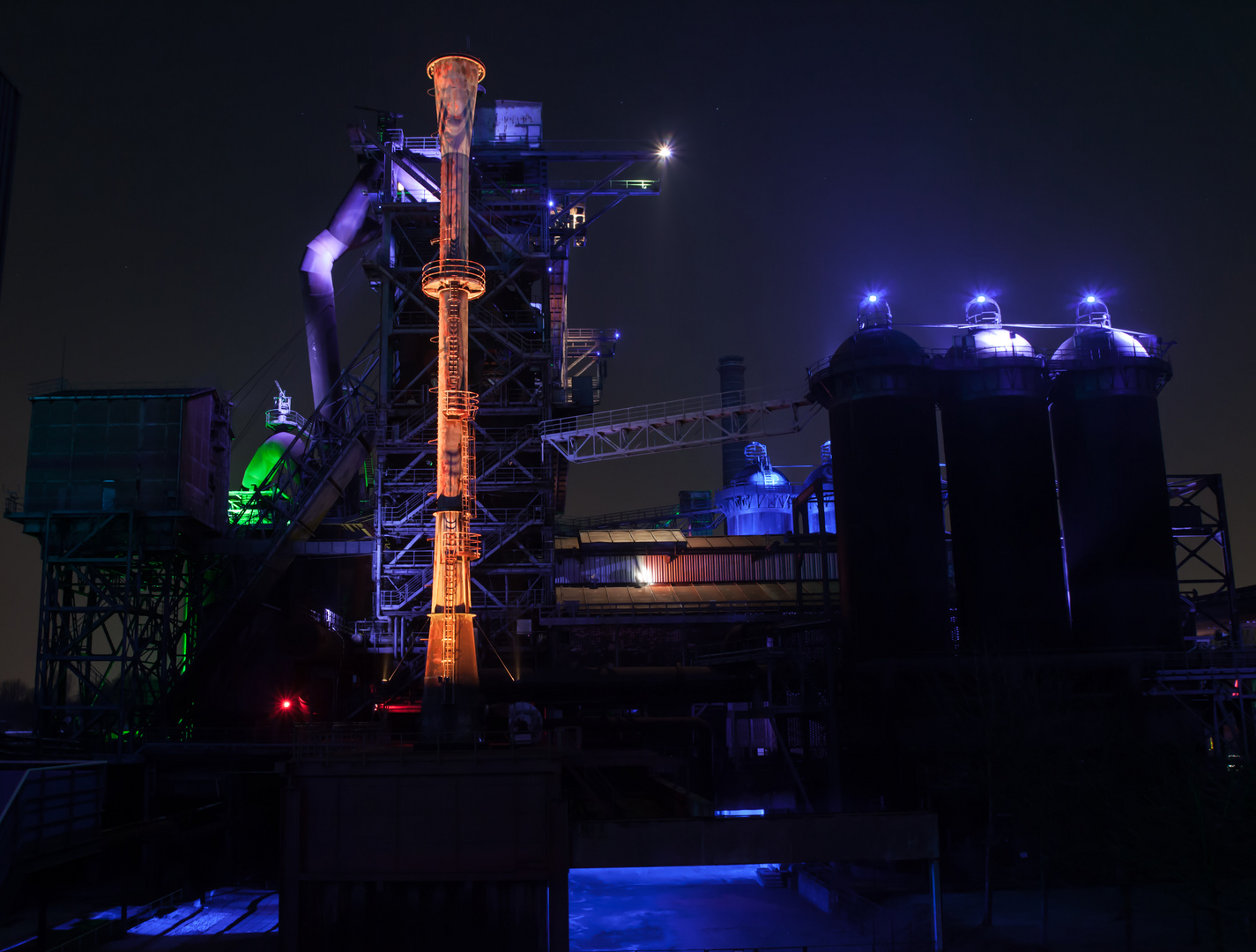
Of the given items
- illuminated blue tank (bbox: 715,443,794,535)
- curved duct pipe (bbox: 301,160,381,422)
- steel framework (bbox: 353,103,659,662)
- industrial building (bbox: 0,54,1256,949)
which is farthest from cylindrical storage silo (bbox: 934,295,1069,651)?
curved duct pipe (bbox: 301,160,381,422)

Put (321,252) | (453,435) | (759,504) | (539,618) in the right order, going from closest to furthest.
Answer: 1. (453,435)
2. (539,618)
3. (321,252)
4. (759,504)

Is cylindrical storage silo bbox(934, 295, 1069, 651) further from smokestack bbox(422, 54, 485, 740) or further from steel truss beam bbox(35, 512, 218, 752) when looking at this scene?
steel truss beam bbox(35, 512, 218, 752)

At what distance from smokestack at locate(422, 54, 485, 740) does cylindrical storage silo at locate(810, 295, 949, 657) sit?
15.8 m

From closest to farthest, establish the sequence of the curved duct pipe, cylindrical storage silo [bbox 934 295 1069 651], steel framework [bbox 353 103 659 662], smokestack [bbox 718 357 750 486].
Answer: cylindrical storage silo [bbox 934 295 1069 651]
steel framework [bbox 353 103 659 662]
the curved duct pipe
smokestack [bbox 718 357 750 486]

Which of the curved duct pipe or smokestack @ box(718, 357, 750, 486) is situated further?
smokestack @ box(718, 357, 750, 486)

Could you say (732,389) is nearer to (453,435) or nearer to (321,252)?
(321,252)

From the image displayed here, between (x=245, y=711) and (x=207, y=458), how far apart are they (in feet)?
40.7

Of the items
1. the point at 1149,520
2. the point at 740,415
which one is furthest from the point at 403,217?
the point at 1149,520

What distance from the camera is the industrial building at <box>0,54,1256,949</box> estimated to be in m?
28.8

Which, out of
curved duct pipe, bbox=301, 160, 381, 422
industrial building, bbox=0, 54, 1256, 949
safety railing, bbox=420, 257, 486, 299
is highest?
curved duct pipe, bbox=301, 160, 381, 422

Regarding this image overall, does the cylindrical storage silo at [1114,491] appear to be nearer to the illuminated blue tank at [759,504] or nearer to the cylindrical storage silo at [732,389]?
the illuminated blue tank at [759,504]

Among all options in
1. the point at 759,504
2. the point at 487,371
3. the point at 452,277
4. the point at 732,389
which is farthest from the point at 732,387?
the point at 452,277

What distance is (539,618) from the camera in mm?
48062

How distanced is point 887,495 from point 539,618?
17928mm
